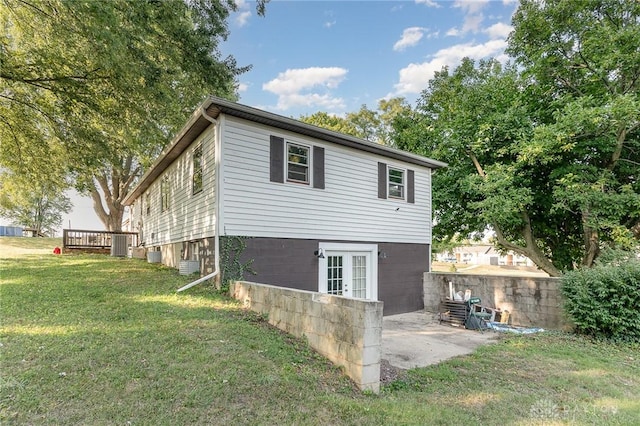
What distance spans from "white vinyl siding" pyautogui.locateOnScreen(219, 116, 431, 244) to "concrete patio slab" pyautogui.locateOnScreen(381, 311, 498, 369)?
8.44ft

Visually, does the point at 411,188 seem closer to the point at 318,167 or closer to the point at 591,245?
the point at 318,167

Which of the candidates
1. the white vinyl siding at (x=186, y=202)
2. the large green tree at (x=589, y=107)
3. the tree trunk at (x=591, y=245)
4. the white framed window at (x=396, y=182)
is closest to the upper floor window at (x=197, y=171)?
the white vinyl siding at (x=186, y=202)

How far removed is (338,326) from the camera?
178 inches

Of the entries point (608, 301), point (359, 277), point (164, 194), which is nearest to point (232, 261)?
point (359, 277)

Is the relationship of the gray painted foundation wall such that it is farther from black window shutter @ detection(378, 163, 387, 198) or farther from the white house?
black window shutter @ detection(378, 163, 387, 198)

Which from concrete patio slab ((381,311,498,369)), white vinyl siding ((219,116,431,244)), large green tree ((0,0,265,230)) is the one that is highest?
large green tree ((0,0,265,230))

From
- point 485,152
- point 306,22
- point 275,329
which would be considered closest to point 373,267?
point 275,329

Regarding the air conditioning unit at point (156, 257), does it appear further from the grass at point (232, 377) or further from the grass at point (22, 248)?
the grass at point (22, 248)

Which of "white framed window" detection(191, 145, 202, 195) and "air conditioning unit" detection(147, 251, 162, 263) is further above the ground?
"white framed window" detection(191, 145, 202, 195)

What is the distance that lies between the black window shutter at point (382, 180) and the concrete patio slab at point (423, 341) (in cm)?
366

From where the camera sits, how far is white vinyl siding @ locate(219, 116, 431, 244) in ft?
24.9

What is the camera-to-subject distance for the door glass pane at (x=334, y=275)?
923 centimetres

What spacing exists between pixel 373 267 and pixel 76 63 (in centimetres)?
922

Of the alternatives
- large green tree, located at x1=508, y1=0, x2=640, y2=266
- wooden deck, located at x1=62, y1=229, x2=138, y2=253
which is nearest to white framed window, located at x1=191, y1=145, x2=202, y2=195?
large green tree, located at x1=508, y1=0, x2=640, y2=266
